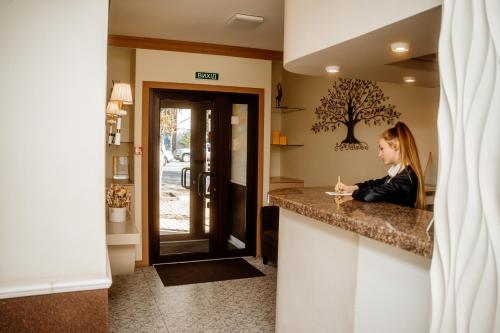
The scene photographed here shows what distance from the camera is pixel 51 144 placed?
2.09 metres

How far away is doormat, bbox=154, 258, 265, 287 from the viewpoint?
4.86 m

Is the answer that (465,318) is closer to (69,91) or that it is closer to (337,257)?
(337,257)

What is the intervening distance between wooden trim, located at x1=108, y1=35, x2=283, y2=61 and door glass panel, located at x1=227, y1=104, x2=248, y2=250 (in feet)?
2.26

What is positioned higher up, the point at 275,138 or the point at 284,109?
the point at 284,109

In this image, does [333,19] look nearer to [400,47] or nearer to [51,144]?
[400,47]

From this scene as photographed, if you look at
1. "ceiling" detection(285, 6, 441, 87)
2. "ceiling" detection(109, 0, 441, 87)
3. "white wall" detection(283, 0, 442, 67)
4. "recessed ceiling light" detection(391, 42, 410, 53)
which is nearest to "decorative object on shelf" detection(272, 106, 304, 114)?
"ceiling" detection(109, 0, 441, 87)

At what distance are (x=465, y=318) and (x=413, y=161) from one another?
1458 millimetres

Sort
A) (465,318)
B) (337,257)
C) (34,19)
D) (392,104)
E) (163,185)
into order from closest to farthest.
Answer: (465,318) → (34,19) → (337,257) → (392,104) → (163,185)

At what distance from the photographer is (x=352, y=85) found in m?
5.09

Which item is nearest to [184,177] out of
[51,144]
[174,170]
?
[174,170]

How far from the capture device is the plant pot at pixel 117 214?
4443 millimetres

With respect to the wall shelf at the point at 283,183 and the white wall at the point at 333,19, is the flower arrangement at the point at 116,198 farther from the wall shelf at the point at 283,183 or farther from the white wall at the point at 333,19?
the white wall at the point at 333,19

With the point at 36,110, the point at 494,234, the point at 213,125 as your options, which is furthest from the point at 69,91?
the point at 213,125

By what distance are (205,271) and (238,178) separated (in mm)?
1353
